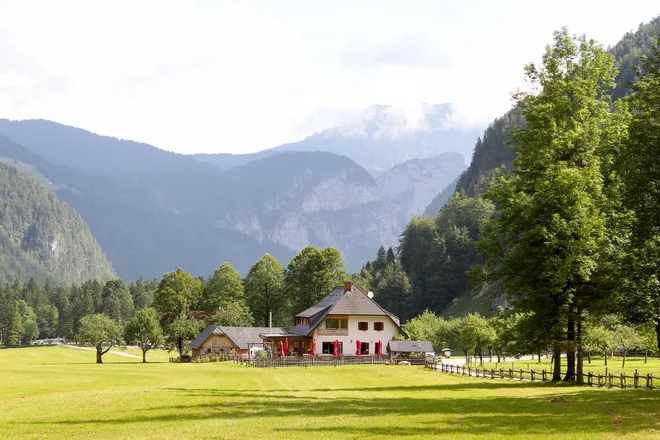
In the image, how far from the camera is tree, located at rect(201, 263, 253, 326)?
346ft

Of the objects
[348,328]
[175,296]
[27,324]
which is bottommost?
[27,324]

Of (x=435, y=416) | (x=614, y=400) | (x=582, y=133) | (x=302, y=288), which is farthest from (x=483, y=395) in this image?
(x=302, y=288)

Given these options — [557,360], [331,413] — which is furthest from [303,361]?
[331,413]

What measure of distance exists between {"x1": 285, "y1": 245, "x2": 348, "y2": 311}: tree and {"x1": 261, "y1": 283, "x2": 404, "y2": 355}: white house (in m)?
18.4

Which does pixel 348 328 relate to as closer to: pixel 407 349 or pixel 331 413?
pixel 407 349

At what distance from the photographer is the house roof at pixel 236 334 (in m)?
93.7

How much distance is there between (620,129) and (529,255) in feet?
25.6

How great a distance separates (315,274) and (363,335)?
71.0ft

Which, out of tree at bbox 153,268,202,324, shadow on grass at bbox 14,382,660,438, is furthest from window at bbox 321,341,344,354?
shadow on grass at bbox 14,382,660,438

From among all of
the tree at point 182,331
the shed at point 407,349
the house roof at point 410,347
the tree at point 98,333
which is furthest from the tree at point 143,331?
the house roof at point 410,347

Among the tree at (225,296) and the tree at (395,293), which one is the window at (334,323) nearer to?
the tree at (225,296)

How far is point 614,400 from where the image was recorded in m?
26.2

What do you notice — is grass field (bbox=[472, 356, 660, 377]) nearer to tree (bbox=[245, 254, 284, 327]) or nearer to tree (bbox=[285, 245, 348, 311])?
tree (bbox=[285, 245, 348, 311])

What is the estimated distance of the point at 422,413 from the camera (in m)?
23.3
